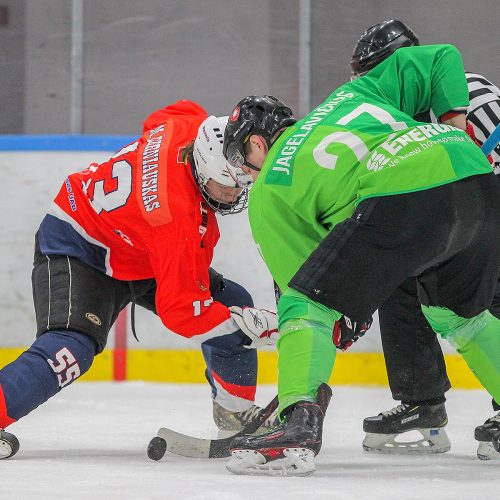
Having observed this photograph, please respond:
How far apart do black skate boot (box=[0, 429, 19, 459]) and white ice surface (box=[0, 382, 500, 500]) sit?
3 centimetres

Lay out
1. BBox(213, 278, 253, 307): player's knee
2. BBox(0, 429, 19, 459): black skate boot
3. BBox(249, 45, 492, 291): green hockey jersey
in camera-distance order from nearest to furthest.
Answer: BBox(249, 45, 492, 291): green hockey jersey < BBox(0, 429, 19, 459): black skate boot < BBox(213, 278, 253, 307): player's knee

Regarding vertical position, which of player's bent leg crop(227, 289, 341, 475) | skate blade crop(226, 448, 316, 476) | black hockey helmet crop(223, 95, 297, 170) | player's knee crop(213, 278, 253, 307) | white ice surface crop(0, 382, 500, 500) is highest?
black hockey helmet crop(223, 95, 297, 170)

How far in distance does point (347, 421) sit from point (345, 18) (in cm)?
207

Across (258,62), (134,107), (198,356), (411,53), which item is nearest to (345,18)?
(258,62)

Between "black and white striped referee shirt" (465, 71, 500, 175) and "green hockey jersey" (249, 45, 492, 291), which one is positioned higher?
"black and white striped referee shirt" (465, 71, 500, 175)

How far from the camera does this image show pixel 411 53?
104 inches

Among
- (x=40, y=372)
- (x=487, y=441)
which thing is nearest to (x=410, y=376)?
(x=487, y=441)

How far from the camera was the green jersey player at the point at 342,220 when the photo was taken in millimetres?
2305

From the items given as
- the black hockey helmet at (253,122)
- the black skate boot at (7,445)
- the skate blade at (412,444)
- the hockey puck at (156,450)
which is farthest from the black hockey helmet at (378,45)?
the black skate boot at (7,445)

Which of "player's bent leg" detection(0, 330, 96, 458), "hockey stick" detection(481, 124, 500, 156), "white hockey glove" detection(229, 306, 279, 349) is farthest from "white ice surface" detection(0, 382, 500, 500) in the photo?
A: "hockey stick" detection(481, 124, 500, 156)

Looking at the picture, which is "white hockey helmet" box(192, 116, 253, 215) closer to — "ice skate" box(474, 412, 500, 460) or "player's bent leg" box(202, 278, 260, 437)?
"player's bent leg" box(202, 278, 260, 437)

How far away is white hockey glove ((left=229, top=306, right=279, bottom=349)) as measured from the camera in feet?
9.46

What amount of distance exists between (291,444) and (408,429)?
89 centimetres

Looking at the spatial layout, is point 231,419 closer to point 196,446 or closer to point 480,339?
point 196,446
